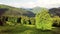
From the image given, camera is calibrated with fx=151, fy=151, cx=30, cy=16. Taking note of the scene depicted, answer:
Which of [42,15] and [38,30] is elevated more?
[42,15]

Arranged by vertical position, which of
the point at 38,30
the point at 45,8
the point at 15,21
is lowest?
the point at 38,30

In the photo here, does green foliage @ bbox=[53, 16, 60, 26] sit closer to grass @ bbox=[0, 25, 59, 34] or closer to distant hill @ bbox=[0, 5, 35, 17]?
grass @ bbox=[0, 25, 59, 34]

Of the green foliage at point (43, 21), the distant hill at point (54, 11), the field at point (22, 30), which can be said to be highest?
the distant hill at point (54, 11)

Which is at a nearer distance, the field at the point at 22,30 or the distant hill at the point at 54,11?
the field at the point at 22,30

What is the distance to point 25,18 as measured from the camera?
13.0ft

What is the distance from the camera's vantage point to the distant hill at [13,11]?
3.93 metres

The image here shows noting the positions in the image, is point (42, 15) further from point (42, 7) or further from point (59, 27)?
point (59, 27)

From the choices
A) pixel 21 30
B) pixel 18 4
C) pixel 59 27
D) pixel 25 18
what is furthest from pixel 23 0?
pixel 59 27

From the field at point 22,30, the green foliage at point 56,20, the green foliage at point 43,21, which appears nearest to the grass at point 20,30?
the field at point 22,30

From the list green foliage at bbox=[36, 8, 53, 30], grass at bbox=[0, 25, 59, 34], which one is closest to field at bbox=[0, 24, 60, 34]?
grass at bbox=[0, 25, 59, 34]

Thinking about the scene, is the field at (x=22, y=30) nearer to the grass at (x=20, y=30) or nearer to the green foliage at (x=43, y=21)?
the grass at (x=20, y=30)

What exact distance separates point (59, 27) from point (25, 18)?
91cm

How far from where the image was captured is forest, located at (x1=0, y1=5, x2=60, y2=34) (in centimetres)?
386

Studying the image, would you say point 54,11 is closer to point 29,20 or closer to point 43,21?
point 43,21
